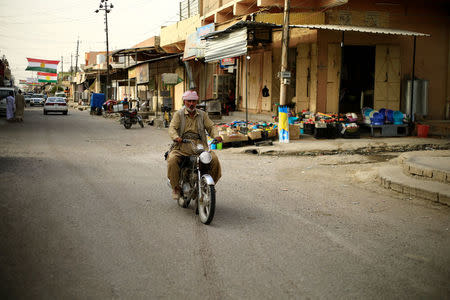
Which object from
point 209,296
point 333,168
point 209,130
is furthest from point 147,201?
point 333,168

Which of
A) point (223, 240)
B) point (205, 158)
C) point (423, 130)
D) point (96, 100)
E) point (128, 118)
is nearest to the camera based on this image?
point (223, 240)

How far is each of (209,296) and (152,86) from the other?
110 feet

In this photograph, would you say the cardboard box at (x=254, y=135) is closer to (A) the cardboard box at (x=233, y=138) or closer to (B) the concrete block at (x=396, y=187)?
(A) the cardboard box at (x=233, y=138)

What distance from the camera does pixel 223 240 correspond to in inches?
189

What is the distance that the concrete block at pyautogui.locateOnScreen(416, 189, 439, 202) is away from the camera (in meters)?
6.80

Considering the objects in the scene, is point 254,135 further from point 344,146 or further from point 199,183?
point 199,183

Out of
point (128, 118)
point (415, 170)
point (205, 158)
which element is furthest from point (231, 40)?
point (205, 158)

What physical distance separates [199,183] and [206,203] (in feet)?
0.97

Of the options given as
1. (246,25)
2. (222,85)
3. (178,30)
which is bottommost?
(222,85)

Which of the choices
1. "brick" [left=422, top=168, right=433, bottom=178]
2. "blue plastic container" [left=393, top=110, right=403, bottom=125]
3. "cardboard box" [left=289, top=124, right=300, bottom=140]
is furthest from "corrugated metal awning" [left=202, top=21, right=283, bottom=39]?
"brick" [left=422, top=168, right=433, bottom=178]

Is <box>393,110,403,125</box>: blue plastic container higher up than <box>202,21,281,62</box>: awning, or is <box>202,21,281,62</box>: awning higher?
<box>202,21,281,62</box>: awning

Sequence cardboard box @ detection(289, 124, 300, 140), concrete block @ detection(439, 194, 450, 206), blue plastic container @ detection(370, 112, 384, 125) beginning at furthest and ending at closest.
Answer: blue plastic container @ detection(370, 112, 384, 125), cardboard box @ detection(289, 124, 300, 140), concrete block @ detection(439, 194, 450, 206)

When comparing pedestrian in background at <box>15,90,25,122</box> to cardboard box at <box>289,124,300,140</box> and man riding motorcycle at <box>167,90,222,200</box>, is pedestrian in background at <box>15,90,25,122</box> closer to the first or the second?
cardboard box at <box>289,124,300,140</box>

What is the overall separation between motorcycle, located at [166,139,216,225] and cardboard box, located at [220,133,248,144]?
739cm
